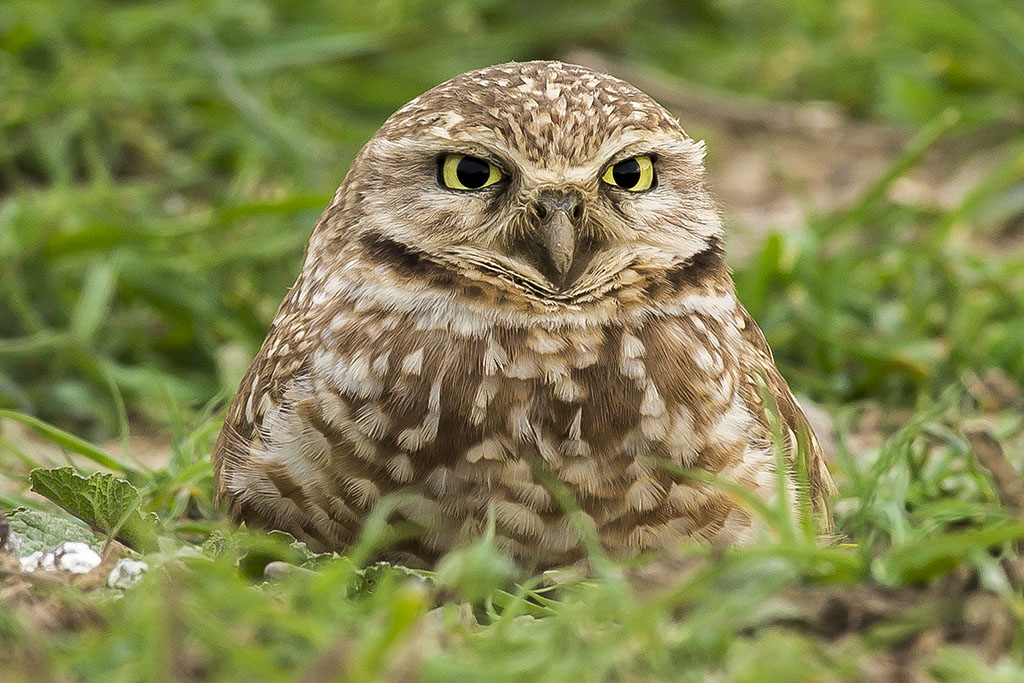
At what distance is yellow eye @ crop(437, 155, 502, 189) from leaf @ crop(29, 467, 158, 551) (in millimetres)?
951

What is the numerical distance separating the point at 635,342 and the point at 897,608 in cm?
83

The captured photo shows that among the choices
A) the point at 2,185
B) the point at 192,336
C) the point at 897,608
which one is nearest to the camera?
the point at 897,608

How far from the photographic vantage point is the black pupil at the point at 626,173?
3.14 metres

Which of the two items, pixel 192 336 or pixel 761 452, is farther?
pixel 192 336

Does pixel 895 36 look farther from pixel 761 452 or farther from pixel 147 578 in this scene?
pixel 147 578

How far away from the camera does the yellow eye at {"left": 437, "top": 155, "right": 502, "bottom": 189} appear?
3119 mm

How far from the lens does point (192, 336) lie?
5328mm

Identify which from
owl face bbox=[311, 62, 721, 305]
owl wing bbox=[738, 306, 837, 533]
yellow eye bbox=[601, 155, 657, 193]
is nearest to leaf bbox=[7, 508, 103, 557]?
owl face bbox=[311, 62, 721, 305]

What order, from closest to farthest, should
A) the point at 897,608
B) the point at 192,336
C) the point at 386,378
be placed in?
1. the point at 897,608
2. the point at 386,378
3. the point at 192,336

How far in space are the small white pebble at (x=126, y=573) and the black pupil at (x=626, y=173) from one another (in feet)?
4.12

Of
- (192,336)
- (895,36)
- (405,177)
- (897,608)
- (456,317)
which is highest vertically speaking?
(895,36)

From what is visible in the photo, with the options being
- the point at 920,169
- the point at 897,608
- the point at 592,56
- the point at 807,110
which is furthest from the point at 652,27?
the point at 897,608

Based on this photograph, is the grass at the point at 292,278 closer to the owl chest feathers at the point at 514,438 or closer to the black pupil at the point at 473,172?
the owl chest feathers at the point at 514,438

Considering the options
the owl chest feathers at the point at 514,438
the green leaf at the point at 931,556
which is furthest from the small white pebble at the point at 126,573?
the green leaf at the point at 931,556
